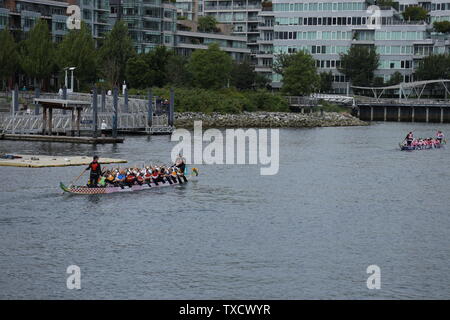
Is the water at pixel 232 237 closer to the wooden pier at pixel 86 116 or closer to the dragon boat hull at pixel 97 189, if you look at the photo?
the dragon boat hull at pixel 97 189

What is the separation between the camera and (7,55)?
129375 mm

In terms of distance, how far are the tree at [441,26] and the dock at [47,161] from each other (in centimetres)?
13252

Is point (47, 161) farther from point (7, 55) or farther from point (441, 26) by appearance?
point (441, 26)

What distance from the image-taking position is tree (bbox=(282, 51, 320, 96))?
541ft

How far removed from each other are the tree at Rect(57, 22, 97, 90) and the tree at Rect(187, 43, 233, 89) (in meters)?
21.7

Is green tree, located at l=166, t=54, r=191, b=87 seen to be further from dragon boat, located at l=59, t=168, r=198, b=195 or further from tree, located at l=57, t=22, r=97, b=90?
dragon boat, located at l=59, t=168, r=198, b=195

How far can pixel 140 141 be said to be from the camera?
100750 mm

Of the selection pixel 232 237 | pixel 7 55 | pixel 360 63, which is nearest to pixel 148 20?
pixel 360 63

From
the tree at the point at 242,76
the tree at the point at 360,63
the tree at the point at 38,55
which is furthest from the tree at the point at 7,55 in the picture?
the tree at the point at 360,63

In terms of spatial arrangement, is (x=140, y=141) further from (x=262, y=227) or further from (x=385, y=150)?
(x=262, y=227)

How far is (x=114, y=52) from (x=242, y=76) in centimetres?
3797

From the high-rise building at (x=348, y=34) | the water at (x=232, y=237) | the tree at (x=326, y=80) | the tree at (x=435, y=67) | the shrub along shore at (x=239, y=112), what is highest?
the high-rise building at (x=348, y=34)

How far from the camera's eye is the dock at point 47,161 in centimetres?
6902

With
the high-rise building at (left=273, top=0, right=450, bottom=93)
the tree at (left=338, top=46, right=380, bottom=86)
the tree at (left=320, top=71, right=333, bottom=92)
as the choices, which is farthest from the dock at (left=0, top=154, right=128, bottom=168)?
the high-rise building at (left=273, top=0, right=450, bottom=93)
